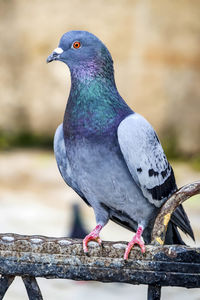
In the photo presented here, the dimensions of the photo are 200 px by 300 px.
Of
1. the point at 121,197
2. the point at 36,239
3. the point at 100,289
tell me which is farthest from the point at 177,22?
the point at 36,239

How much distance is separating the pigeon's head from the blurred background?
551 cm

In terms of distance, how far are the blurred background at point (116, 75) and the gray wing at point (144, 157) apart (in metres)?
5.42

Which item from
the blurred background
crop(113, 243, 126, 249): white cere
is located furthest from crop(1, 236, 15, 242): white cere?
the blurred background

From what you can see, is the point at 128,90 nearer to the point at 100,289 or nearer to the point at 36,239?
the point at 100,289

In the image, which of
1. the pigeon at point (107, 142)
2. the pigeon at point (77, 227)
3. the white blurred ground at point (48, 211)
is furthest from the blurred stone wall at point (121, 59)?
the pigeon at point (107, 142)

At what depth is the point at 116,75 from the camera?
937 cm

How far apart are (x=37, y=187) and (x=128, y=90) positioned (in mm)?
2449

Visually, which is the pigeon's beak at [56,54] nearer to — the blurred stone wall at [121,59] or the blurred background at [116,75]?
the blurred background at [116,75]

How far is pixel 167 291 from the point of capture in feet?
15.6

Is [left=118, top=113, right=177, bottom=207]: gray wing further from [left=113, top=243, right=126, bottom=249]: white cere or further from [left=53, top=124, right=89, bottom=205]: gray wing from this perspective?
[left=113, top=243, right=126, bottom=249]: white cere

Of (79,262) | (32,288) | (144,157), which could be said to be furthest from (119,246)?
(144,157)

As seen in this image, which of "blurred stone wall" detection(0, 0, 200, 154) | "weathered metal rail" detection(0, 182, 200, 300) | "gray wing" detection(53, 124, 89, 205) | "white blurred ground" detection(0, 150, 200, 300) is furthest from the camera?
"blurred stone wall" detection(0, 0, 200, 154)

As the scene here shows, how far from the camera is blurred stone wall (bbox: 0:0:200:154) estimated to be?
9039mm

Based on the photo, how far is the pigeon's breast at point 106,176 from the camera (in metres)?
2.11
